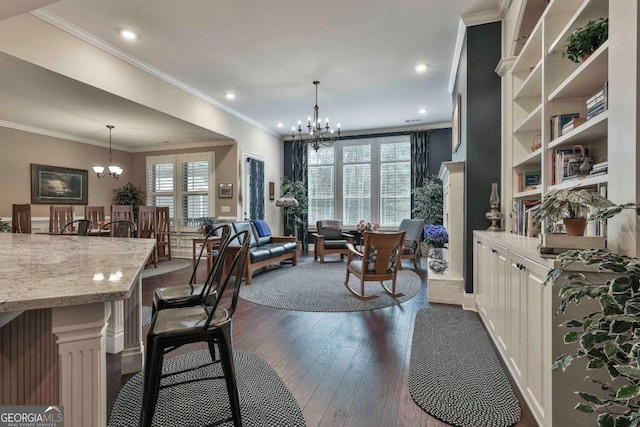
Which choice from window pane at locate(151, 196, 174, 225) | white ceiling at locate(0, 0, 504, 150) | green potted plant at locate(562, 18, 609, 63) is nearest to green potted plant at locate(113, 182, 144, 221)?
window pane at locate(151, 196, 174, 225)

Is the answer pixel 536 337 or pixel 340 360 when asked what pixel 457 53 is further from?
pixel 340 360

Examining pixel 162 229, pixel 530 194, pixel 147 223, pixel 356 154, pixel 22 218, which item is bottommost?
pixel 162 229

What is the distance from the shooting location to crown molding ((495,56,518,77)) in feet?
9.70

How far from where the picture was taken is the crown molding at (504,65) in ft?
9.70

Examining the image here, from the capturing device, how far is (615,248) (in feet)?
4.48

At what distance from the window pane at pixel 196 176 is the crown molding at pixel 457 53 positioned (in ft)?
16.6

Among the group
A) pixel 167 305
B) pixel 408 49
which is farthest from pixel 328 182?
pixel 167 305

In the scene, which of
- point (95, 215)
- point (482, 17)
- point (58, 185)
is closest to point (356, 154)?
point (482, 17)

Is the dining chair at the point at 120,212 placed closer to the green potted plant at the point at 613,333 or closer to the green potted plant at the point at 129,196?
the green potted plant at the point at 129,196

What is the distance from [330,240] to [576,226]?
528 centimetres

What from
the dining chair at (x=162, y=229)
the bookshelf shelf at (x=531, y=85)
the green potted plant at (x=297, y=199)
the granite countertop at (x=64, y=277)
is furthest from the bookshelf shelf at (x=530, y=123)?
the dining chair at (x=162, y=229)

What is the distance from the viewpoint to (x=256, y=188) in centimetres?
724

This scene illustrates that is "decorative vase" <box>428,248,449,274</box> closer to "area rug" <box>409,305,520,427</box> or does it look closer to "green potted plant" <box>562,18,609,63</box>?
"area rug" <box>409,305,520,427</box>

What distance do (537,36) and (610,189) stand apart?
5.50ft
